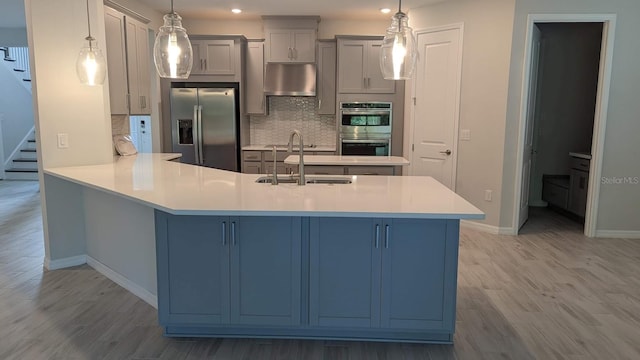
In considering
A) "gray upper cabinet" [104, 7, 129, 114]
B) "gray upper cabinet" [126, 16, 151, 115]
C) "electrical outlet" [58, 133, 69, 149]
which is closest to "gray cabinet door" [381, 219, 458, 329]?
"electrical outlet" [58, 133, 69, 149]

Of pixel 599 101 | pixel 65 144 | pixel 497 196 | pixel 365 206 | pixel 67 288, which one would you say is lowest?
pixel 67 288

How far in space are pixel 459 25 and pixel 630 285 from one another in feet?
10.4

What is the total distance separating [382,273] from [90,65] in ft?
8.97

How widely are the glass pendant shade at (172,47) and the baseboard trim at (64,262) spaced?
6.86 feet

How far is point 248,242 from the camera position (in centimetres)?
250

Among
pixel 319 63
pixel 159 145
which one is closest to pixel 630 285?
pixel 319 63

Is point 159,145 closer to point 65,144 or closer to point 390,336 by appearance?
point 65,144

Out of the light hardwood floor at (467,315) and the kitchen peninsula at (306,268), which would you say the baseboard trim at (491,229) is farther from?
the kitchen peninsula at (306,268)

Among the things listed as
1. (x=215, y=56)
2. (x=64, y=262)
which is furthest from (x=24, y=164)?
(x=64, y=262)

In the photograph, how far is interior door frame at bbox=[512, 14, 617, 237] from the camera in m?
4.55

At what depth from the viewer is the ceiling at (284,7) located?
5391mm

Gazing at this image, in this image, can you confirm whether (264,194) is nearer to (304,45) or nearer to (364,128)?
(364,128)

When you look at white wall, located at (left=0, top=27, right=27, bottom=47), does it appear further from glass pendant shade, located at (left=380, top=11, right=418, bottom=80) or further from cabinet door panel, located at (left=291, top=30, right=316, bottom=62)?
glass pendant shade, located at (left=380, top=11, right=418, bottom=80)

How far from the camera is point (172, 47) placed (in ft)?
9.14
